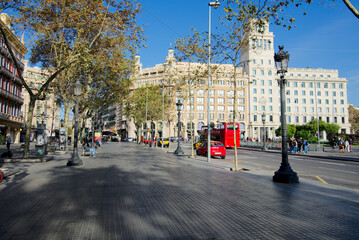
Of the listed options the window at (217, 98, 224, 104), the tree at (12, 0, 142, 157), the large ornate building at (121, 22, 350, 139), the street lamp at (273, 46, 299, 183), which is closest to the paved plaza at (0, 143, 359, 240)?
the street lamp at (273, 46, 299, 183)

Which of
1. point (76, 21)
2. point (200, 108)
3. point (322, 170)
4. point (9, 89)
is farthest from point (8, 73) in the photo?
point (200, 108)

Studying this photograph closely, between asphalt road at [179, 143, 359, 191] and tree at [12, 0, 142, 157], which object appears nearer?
asphalt road at [179, 143, 359, 191]

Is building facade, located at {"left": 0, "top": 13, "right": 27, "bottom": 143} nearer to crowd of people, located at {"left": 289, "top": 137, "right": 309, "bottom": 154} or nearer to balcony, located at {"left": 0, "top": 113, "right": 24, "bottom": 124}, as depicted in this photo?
balcony, located at {"left": 0, "top": 113, "right": 24, "bottom": 124}

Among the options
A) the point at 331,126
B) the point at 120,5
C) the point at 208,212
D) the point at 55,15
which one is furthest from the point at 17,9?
the point at 331,126

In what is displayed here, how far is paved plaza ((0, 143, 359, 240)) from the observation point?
386 cm

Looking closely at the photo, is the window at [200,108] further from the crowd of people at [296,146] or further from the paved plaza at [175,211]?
the paved plaza at [175,211]

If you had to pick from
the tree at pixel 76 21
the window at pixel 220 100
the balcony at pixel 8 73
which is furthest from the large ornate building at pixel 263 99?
the tree at pixel 76 21

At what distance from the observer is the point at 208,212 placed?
4941 mm

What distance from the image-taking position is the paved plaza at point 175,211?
3861mm

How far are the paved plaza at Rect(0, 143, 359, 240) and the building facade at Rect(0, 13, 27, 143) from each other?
33952mm

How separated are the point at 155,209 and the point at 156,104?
4885 cm

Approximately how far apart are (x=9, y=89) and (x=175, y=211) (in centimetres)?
4348

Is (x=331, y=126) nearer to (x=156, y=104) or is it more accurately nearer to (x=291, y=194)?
(x=156, y=104)

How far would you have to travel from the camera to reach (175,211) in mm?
5004
